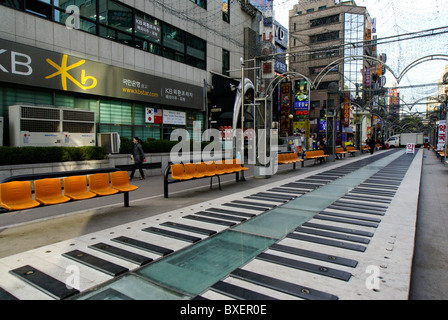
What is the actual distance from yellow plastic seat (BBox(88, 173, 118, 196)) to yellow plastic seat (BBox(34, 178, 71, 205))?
0.81 m

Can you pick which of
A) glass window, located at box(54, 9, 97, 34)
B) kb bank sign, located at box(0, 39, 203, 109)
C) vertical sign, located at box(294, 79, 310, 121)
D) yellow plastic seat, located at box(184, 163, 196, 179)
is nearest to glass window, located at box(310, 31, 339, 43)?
vertical sign, located at box(294, 79, 310, 121)

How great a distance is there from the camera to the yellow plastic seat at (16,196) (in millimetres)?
5398

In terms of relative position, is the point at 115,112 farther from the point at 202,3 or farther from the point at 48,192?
the point at 202,3

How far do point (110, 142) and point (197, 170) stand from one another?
17.2 ft

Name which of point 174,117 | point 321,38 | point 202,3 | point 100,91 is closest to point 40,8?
point 100,91

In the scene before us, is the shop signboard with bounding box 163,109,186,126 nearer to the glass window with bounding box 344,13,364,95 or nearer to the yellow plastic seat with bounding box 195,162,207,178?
the yellow plastic seat with bounding box 195,162,207,178

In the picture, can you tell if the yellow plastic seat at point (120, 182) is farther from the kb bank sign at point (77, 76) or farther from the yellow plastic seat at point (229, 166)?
the kb bank sign at point (77, 76)

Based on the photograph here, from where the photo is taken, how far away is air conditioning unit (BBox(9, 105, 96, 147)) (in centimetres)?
1058

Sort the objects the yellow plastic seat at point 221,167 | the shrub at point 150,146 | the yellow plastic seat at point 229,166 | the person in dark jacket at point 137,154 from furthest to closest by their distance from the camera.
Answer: the shrub at point 150,146
the person in dark jacket at point 137,154
the yellow plastic seat at point 229,166
the yellow plastic seat at point 221,167

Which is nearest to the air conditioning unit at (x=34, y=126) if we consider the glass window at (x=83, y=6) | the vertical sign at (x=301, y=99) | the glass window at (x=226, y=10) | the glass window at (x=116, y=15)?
the glass window at (x=83, y=6)

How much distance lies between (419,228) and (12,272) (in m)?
7.10

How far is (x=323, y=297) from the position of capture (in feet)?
10.5

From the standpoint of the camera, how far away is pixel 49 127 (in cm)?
Answer: 1133
